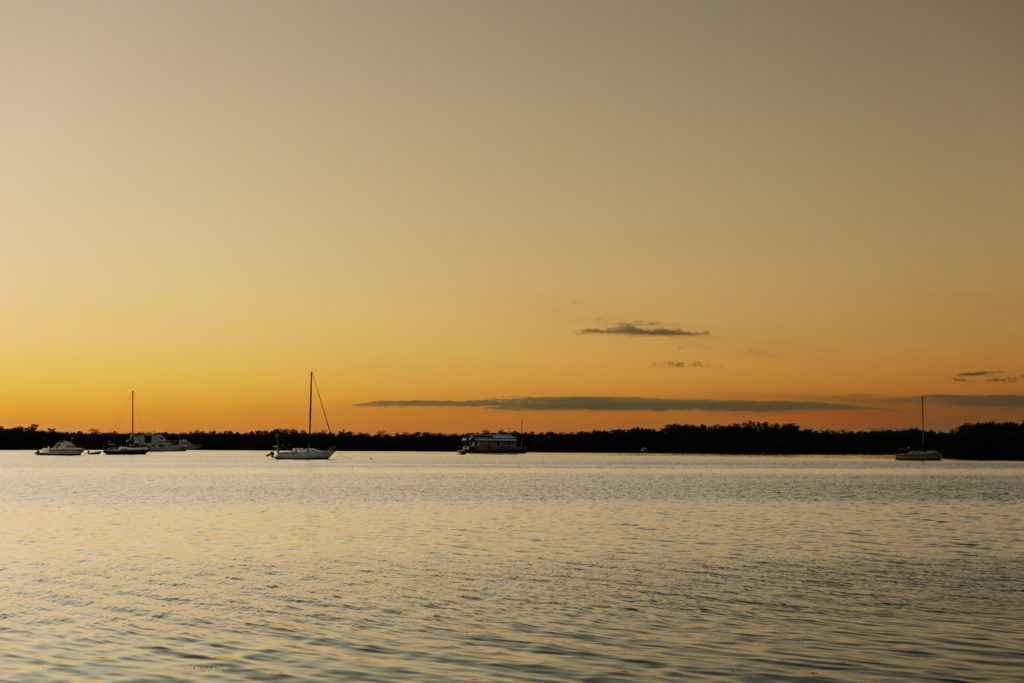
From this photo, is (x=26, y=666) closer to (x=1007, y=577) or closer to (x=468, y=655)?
(x=468, y=655)

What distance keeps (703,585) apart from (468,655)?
15414 millimetres

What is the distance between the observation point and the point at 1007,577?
134ft

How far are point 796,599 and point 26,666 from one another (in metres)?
24.1

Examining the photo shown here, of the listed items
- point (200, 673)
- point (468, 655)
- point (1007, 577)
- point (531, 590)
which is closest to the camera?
point (200, 673)

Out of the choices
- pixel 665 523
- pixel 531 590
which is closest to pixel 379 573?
Result: pixel 531 590

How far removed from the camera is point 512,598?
35.3m

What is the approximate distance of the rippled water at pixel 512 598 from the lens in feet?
80.3

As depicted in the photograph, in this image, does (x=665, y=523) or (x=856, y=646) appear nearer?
(x=856, y=646)

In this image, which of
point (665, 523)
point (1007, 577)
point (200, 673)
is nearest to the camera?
point (200, 673)

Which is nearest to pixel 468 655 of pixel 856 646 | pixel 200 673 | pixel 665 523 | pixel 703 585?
pixel 200 673

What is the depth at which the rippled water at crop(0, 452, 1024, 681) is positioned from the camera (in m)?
24.5

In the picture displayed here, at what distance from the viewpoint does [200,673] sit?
23.2m

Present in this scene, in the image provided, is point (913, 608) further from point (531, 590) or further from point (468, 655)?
point (468, 655)

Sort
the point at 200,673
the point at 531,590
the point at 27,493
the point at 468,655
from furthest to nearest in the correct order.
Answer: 1. the point at 27,493
2. the point at 531,590
3. the point at 468,655
4. the point at 200,673
